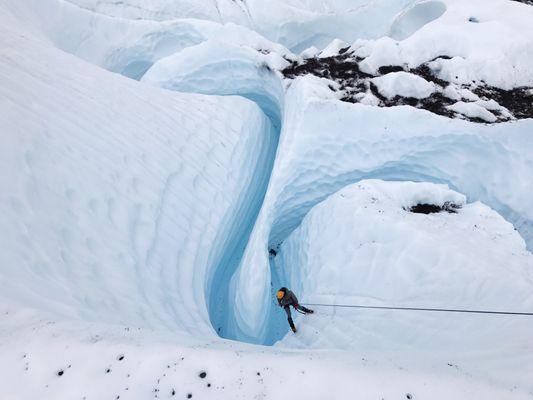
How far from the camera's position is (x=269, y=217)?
5793 mm

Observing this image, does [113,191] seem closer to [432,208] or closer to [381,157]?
[381,157]

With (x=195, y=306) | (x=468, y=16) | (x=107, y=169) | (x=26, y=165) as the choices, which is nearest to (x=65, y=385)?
(x=195, y=306)

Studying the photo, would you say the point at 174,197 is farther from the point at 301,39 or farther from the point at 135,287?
the point at 301,39

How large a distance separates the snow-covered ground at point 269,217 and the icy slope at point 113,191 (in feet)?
0.10

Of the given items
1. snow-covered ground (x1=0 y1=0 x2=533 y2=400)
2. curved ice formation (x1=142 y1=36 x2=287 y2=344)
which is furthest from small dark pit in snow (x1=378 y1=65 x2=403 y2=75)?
curved ice formation (x1=142 y1=36 x2=287 y2=344)

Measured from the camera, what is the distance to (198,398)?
2398 mm

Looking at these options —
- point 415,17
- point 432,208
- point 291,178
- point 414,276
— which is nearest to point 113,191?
point 291,178

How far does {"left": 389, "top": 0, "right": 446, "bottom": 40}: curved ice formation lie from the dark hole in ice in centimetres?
712

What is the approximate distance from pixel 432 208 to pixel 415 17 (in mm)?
7799

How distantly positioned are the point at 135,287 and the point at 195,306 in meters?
0.86

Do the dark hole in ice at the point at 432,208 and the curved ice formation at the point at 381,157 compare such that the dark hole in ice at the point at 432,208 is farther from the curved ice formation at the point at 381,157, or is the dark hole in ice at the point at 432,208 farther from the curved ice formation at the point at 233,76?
the curved ice formation at the point at 233,76

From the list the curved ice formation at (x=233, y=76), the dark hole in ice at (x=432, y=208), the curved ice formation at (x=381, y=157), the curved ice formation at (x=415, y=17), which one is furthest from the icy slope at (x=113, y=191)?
the curved ice formation at (x=415, y=17)

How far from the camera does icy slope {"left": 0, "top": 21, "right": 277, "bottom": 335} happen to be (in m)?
3.60

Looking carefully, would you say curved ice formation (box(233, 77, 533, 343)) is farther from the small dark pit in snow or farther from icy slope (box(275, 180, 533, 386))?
the small dark pit in snow
